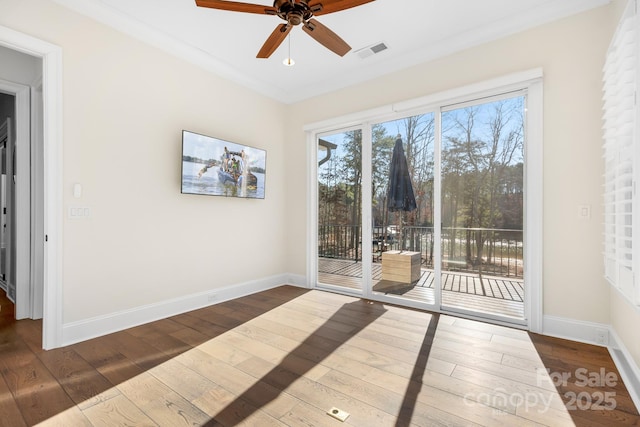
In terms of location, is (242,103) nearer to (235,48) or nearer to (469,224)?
(235,48)

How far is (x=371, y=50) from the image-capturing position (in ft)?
11.7

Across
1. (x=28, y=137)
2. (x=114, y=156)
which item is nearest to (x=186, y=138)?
(x=114, y=156)

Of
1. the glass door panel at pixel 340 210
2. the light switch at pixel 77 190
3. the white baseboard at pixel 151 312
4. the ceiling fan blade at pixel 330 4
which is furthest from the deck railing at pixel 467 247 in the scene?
the light switch at pixel 77 190

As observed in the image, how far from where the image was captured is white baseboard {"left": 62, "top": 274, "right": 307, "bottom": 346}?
8.90 ft

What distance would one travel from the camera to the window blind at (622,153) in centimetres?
184

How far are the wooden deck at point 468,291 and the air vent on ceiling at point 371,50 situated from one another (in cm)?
264

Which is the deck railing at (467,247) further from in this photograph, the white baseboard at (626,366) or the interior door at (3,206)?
the interior door at (3,206)

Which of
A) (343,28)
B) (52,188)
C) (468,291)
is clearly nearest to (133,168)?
(52,188)

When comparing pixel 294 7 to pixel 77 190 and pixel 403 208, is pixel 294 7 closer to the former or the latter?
pixel 77 190

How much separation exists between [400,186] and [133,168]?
9.93 feet

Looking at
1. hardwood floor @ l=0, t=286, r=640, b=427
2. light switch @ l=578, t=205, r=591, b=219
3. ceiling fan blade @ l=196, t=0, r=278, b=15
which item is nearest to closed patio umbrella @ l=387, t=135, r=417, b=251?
hardwood floor @ l=0, t=286, r=640, b=427

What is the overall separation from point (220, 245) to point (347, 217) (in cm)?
180

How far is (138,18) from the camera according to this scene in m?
2.98

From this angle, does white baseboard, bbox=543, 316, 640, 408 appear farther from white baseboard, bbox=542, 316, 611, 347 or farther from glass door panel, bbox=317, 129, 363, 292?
glass door panel, bbox=317, 129, 363, 292
